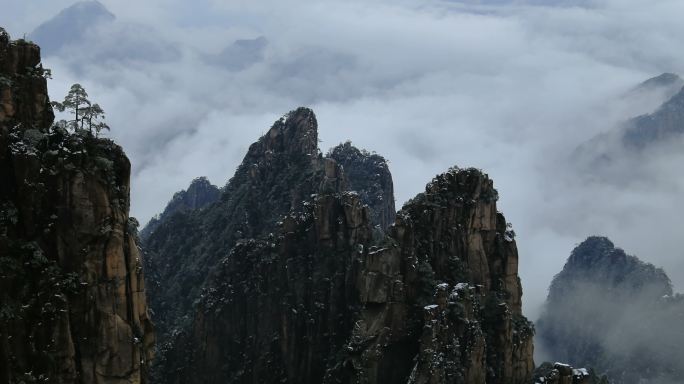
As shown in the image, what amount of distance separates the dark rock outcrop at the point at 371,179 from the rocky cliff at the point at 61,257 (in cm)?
11130

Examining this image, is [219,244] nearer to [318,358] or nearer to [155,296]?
[155,296]

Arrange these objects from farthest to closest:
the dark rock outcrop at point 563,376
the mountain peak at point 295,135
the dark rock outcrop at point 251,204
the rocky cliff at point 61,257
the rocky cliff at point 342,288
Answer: the mountain peak at point 295,135 → the dark rock outcrop at point 251,204 → the rocky cliff at point 342,288 → the dark rock outcrop at point 563,376 → the rocky cliff at point 61,257

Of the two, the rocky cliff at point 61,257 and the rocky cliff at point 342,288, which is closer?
the rocky cliff at point 61,257

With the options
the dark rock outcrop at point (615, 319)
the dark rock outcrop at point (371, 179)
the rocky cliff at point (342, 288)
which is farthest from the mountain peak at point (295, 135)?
the dark rock outcrop at point (615, 319)

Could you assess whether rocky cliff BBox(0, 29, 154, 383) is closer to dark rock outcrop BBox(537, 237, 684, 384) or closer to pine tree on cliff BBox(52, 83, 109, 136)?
pine tree on cliff BBox(52, 83, 109, 136)

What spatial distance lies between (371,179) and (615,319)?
65.1 meters

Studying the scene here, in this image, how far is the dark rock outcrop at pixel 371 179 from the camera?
160m

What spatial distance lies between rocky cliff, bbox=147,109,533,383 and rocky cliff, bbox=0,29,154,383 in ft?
131

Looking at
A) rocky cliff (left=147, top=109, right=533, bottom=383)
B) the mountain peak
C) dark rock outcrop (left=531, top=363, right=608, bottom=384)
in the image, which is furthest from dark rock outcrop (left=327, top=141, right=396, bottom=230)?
dark rock outcrop (left=531, top=363, right=608, bottom=384)

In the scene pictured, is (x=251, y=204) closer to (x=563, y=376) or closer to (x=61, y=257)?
(x=563, y=376)

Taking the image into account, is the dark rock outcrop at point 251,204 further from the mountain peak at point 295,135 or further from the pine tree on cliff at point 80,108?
the pine tree on cliff at point 80,108

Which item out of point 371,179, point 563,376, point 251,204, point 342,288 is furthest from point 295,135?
point 563,376

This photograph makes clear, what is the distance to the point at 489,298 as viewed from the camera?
86875 millimetres

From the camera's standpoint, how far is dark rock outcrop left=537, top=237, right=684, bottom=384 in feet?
517
